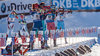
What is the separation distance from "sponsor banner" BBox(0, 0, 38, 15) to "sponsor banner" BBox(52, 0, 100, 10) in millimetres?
1855

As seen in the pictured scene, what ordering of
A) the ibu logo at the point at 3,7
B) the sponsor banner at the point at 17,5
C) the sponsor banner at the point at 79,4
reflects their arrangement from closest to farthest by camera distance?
the sponsor banner at the point at 79,4, the sponsor banner at the point at 17,5, the ibu logo at the point at 3,7

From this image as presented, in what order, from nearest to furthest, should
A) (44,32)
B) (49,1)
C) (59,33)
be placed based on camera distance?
(44,32) → (59,33) → (49,1)

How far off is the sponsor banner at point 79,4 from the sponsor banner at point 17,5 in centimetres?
185

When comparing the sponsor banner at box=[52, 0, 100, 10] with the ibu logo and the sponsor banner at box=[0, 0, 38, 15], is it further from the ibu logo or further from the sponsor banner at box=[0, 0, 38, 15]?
the ibu logo

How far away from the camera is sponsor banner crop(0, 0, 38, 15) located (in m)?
13.7

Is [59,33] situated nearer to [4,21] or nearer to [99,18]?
→ [99,18]

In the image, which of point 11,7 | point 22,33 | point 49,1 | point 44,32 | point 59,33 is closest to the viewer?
point 22,33

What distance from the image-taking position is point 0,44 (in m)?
5.38

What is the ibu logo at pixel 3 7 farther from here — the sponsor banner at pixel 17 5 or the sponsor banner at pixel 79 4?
the sponsor banner at pixel 79 4

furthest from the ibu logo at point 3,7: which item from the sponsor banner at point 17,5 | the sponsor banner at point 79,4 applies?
the sponsor banner at point 79,4

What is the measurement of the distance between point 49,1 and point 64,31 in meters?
5.73

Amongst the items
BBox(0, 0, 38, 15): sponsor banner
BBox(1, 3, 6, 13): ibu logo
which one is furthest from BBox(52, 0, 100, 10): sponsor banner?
BBox(1, 3, 6, 13): ibu logo

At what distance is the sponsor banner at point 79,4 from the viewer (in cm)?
1319

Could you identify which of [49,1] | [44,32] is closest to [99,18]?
[49,1]
